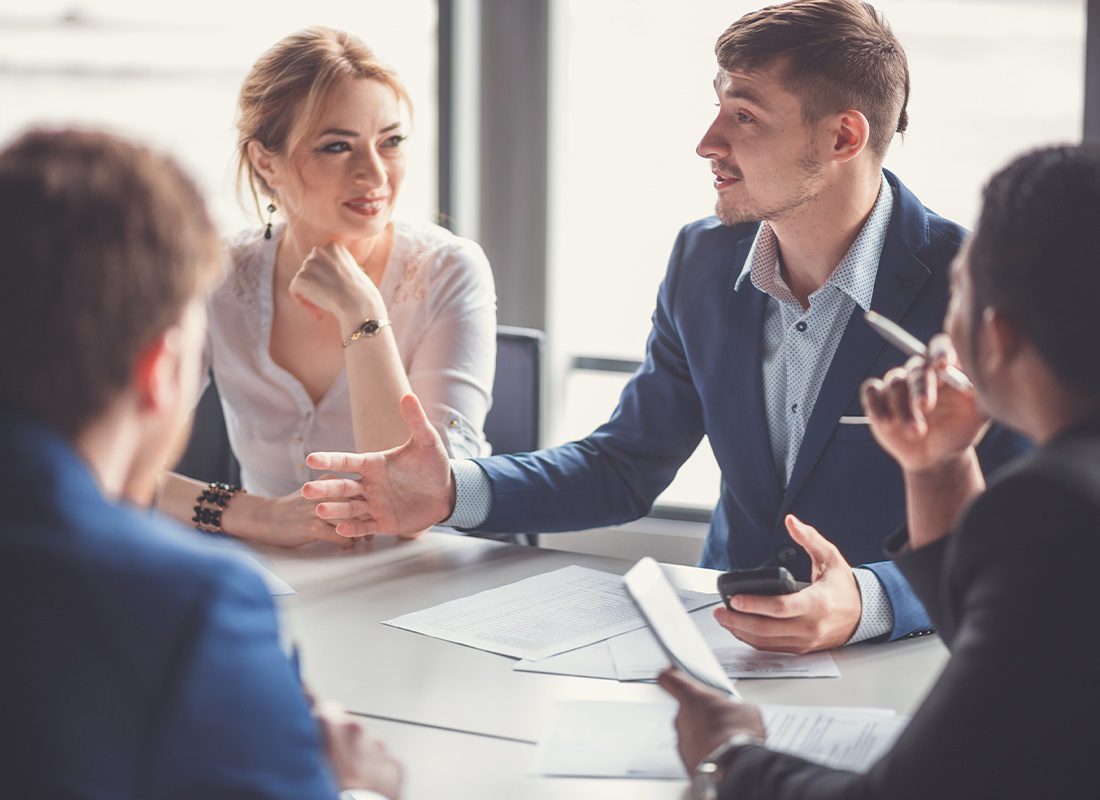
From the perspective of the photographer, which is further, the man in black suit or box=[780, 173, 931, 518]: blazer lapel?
box=[780, 173, 931, 518]: blazer lapel

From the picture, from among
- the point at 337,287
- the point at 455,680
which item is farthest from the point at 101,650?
the point at 337,287

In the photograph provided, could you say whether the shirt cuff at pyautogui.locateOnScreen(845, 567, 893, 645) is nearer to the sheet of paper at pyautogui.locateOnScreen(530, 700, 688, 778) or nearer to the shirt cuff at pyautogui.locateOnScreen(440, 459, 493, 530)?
the sheet of paper at pyautogui.locateOnScreen(530, 700, 688, 778)

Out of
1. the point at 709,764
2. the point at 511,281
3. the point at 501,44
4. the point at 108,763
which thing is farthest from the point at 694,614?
the point at 501,44

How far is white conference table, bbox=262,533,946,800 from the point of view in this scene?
1217mm

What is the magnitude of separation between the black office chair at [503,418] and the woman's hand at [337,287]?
0.30m

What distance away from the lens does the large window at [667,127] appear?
111 inches

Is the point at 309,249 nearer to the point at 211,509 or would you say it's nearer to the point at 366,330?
the point at 366,330

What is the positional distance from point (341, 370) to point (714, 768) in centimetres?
149

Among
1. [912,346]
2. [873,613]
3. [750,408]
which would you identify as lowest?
[873,613]

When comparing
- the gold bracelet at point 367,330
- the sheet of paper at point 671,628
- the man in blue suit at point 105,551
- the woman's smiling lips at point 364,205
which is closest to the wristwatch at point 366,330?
the gold bracelet at point 367,330

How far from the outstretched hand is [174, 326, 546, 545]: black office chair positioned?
20.0 inches

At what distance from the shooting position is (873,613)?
1.54 metres

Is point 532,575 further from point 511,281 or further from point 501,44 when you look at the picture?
point 501,44

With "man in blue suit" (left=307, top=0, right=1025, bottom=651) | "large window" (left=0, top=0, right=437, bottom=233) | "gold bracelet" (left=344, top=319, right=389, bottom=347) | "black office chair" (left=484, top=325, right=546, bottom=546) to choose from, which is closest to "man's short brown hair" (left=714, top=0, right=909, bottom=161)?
"man in blue suit" (left=307, top=0, right=1025, bottom=651)
